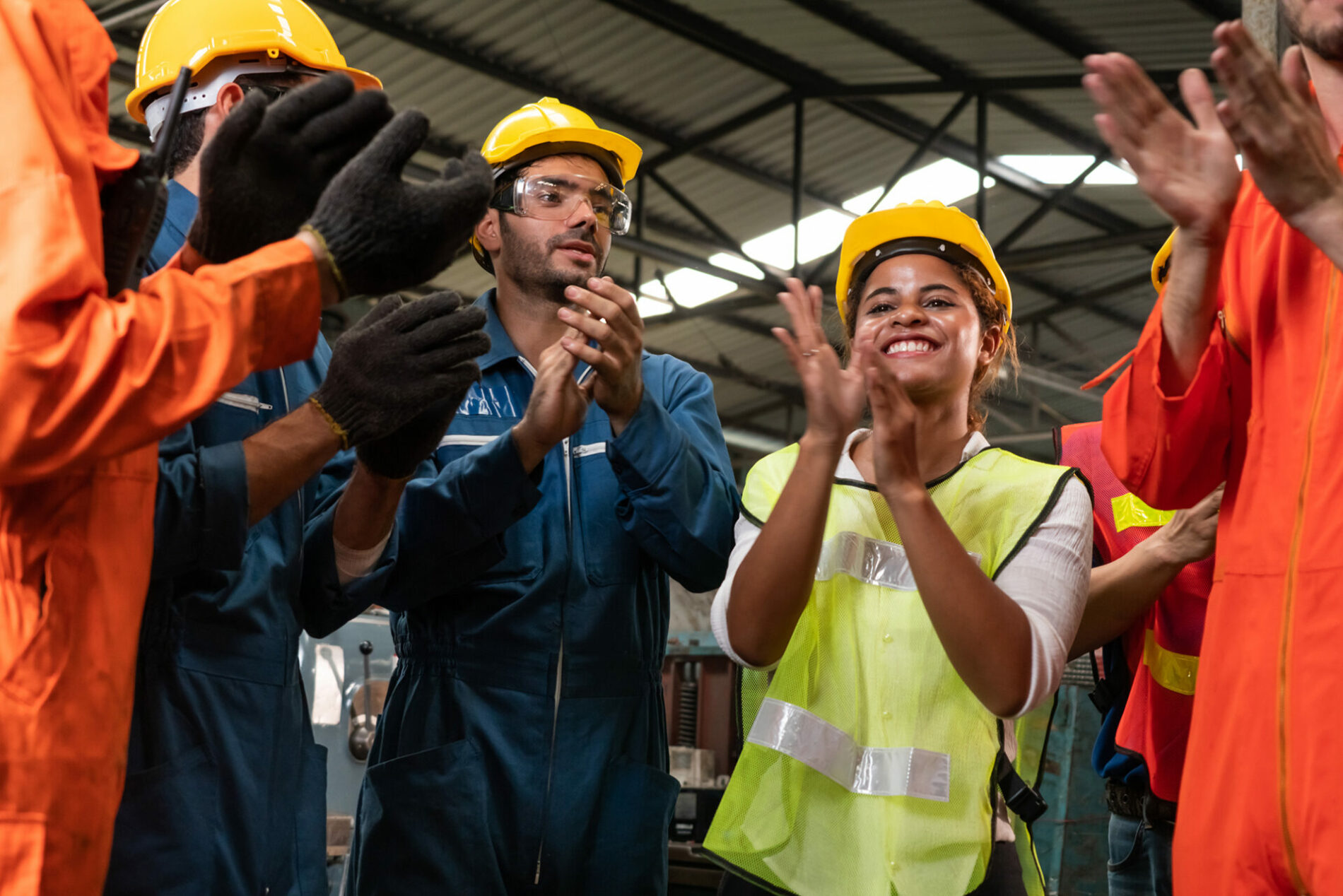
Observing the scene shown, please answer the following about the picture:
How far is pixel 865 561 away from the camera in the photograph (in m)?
2.17

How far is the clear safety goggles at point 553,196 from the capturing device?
2.82 meters

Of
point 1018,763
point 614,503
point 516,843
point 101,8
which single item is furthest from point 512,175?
point 101,8

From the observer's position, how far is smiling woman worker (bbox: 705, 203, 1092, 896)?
1.93 metres

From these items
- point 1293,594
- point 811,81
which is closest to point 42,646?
point 1293,594

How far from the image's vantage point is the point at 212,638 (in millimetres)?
1825

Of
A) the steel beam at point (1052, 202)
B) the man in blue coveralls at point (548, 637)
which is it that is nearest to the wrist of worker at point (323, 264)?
the man in blue coveralls at point (548, 637)

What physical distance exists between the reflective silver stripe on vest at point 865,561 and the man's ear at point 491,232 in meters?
1.18

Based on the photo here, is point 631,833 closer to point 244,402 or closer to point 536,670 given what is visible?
point 536,670

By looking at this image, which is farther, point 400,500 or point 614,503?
point 614,503

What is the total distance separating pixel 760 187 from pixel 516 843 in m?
9.92

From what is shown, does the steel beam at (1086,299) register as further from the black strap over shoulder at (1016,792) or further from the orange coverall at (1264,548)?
the orange coverall at (1264,548)

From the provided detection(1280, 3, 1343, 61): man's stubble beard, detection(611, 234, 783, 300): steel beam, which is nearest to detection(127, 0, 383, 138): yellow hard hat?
detection(1280, 3, 1343, 61): man's stubble beard

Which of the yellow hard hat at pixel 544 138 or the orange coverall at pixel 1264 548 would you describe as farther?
the yellow hard hat at pixel 544 138

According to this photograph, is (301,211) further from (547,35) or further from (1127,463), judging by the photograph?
(547,35)
